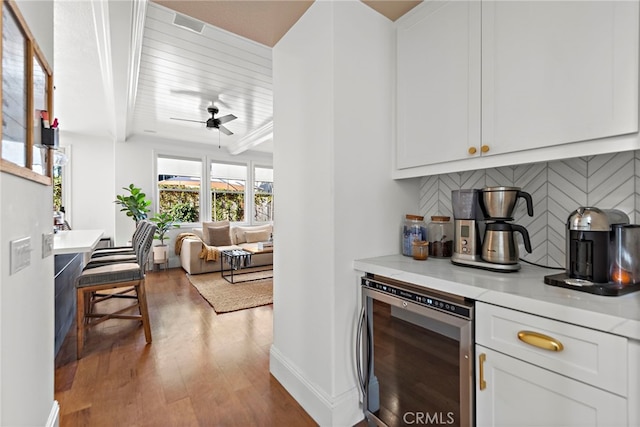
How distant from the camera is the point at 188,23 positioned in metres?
2.27

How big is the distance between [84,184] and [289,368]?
5963 mm

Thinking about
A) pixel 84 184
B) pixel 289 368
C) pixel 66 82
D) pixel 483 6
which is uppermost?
pixel 66 82

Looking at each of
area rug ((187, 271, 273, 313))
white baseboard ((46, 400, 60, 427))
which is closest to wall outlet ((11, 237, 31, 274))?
white baseboard ((46, 400, 60, 427))

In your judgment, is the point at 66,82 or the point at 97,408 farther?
the point at 66,82

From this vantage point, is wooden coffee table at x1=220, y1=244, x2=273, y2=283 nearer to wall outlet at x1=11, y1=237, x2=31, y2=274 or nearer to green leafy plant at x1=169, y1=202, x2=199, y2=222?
green leafy plant at x1=169, y1=202, x2=199, y2=222

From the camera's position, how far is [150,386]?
191 centimetres

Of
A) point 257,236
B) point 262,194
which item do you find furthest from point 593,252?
point 262,194

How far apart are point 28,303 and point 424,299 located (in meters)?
1.63

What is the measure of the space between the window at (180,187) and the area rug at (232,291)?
1.73m

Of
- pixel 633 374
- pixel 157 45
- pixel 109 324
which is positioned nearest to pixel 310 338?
pixel 633 374

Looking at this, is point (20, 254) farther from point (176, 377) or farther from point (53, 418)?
point (176, 377)

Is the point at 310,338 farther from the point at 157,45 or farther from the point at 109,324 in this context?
the point at 157,45

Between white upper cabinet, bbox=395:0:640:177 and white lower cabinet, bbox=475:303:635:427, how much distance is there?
71cm

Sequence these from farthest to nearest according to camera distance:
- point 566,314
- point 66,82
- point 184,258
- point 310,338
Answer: point 184,258 < point 66,82 < point 310,338 < point 566,314
